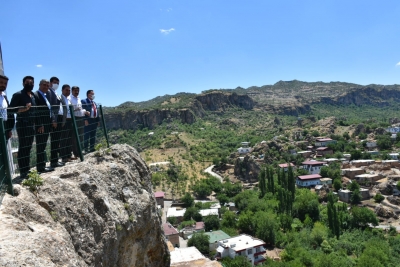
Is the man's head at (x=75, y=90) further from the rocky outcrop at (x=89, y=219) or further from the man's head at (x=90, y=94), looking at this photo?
the rocky outcrop at (x=89, y=219)

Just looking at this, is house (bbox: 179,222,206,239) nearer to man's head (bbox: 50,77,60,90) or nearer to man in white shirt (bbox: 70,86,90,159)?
man in white shirt (bbox: 70,86,90,159)

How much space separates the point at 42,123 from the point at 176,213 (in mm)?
38362

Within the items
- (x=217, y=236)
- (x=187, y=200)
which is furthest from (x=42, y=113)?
(x=187, y=200)

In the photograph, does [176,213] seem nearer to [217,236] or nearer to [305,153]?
[217,236]

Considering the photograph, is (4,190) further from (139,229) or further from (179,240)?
(179,240)

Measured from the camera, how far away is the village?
29547 mm

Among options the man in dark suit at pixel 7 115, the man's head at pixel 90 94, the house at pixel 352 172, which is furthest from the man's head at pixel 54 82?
the house at pixel 352 172

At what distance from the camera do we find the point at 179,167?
211ft

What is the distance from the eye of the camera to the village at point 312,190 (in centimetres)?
2955

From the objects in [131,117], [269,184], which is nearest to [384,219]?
[269,184]

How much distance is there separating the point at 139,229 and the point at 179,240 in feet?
96.5

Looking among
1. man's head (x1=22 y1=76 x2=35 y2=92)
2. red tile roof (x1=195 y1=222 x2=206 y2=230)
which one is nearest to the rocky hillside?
red tile roof (x1=195 y1=222 x2=206 y2=230)

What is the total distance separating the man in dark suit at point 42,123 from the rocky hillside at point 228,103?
329 feet

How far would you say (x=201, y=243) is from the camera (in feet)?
101
